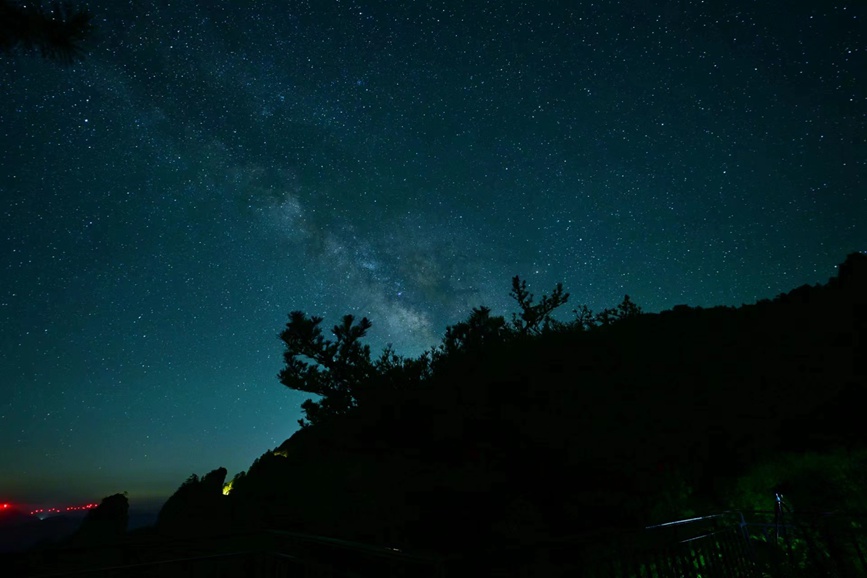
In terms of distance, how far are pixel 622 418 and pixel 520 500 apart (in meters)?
3.25

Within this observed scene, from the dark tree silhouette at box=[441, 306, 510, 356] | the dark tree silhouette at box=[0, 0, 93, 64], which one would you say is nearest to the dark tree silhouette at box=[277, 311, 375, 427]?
the dark tree silhouette at box=[441, 306, 510, 356]

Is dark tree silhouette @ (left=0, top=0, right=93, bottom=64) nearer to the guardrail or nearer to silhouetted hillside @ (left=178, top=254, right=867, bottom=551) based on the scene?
the guardrail

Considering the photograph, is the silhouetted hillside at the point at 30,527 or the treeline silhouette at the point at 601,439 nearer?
the treeline silhouette at the point at 601,439

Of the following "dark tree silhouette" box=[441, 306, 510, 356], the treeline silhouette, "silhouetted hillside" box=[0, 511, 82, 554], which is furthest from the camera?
"silhouetted hillside" box=[0, 511, 82, 554]

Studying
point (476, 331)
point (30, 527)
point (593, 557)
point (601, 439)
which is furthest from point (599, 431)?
point (30, 527)

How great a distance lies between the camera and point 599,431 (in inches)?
418

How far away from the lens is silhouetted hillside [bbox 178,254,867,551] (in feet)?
30.8

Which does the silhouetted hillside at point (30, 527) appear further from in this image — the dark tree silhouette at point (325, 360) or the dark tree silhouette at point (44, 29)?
the dark tree silhouette at point (44, 29)

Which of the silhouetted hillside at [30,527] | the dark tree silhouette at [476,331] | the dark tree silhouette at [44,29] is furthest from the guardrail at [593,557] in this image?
the silhouetted hillside at [30,527]

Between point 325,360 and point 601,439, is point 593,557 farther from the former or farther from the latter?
point 325,360

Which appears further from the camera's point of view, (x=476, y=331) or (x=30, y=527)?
(x=30, y=527)

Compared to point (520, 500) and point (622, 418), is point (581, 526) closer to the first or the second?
point (520, 500)

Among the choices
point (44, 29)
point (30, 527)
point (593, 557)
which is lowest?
point (30, 527)

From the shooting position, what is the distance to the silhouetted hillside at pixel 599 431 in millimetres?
9375
